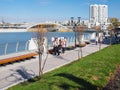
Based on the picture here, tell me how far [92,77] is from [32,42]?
13345 mm

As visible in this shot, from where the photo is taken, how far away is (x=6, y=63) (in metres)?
18.4

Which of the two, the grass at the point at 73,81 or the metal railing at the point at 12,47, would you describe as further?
the metal railing at the point at 12,47

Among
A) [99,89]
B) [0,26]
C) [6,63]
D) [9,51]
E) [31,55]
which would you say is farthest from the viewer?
[0,26]

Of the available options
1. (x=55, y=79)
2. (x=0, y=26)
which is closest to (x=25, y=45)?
(x=55, y=79)

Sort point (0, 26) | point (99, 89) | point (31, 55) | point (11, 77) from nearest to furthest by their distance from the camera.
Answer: point (99, 89)
point (11, 77)
point (31, 55)
point (0, 26)

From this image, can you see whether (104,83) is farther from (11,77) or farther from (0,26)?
(0,26)

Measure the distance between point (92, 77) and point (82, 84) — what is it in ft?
5.99

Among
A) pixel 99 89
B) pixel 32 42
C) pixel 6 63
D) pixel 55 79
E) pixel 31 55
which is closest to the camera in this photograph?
pixel 99 89

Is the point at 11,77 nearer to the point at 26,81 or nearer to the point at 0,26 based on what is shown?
the point at 26,81

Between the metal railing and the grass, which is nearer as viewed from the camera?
the grass

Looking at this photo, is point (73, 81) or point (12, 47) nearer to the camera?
point (73, 81)

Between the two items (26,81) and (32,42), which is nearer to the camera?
(26,81)

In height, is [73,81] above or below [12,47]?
→ below

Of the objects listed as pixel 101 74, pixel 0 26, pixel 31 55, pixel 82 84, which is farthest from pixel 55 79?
pixel 0 26
